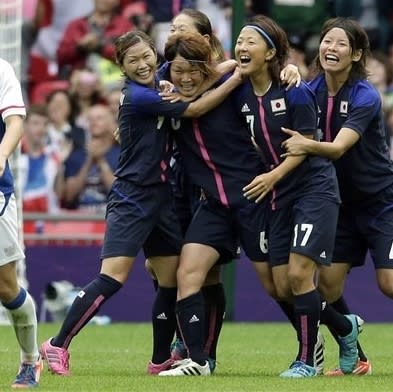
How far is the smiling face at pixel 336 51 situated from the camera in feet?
29.7

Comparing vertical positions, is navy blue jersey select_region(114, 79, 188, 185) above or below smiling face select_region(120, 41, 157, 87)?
below

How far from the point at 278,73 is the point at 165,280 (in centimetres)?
148

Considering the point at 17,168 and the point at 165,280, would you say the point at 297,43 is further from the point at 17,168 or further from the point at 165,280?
the point at 165,280

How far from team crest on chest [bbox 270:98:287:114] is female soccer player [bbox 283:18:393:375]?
166 mm

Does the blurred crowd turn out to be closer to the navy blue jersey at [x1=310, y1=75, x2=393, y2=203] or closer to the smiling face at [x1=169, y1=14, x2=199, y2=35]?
the smiling face at [x1=169, y1=14, x2=199, y2=35]

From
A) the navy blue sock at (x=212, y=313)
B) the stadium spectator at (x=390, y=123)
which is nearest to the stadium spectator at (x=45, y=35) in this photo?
the stadium spectator at (x=390, y=123)

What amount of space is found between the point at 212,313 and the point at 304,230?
3.64 feet

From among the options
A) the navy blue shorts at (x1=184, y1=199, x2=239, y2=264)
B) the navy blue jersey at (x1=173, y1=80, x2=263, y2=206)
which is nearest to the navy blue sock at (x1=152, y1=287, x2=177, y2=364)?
the navy blue shorts at (x1=184, y1=199, x2=239, y2=264)

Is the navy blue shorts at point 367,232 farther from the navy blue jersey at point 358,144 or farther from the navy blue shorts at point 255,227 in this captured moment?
the navy blue shorts at point 255,227

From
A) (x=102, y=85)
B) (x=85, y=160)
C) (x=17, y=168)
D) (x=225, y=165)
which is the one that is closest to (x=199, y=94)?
(x=225, y=165)

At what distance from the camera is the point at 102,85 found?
17281 mm

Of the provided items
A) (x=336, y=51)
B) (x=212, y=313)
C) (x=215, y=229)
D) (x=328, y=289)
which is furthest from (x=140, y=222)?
(x=336, y=51)

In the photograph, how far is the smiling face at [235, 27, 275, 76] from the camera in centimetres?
888

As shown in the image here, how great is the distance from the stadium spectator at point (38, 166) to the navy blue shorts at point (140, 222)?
702 centimetres
